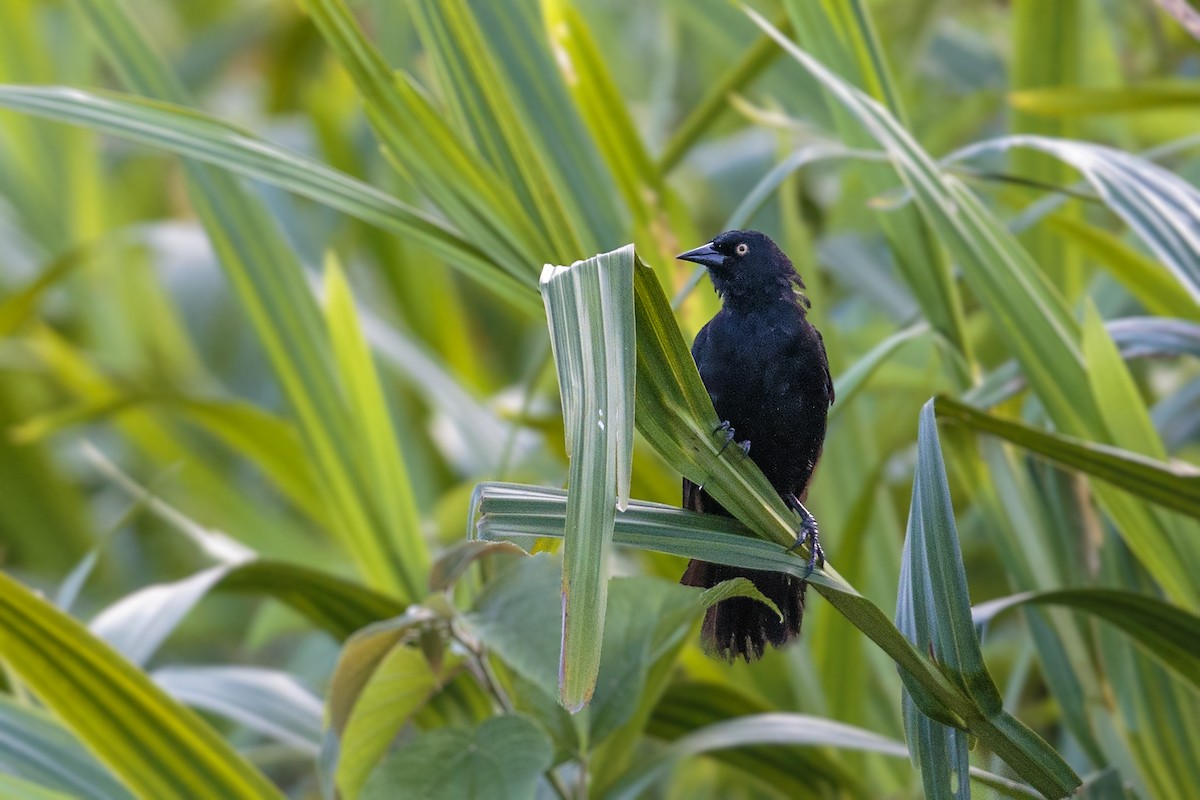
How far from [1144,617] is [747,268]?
1.72 ft

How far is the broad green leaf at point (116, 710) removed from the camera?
1401 millimetres

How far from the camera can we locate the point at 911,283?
159 centimetres

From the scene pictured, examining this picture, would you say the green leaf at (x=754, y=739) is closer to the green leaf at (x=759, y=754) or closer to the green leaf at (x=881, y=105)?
the green leaf at (x=759, y=754)

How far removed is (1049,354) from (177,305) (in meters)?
3.02

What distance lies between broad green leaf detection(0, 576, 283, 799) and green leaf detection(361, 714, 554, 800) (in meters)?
0.27

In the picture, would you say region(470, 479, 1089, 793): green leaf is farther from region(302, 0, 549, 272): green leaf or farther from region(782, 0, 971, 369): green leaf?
region(782, 0, 971, 369): green leaf

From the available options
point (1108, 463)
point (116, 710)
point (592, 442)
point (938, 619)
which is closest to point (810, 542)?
point (938, 619)

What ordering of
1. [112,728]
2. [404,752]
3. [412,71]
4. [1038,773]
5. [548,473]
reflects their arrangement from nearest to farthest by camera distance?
[1038,773]
[404,752]
[112,728]
[548,473]
[412,71]

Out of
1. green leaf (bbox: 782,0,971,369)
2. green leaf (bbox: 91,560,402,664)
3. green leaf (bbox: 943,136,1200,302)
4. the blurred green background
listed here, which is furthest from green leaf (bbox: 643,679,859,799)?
green leaf (bbox: 943,136,1200,302)

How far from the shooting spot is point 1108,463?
4.33 feet

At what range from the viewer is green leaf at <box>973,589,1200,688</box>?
1.33 m

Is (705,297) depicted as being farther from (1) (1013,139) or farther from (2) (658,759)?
(2) (658,759)

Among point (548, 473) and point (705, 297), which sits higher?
point (705, 297)

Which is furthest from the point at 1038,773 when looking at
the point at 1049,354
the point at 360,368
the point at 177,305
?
the point at 177,305
